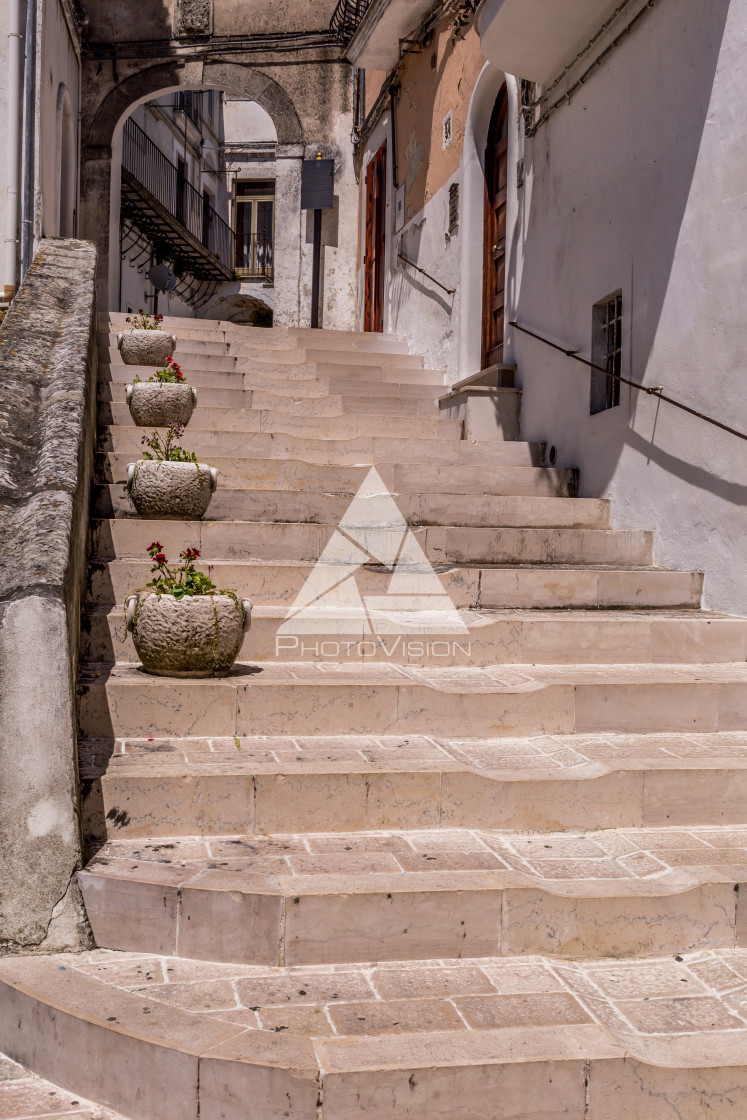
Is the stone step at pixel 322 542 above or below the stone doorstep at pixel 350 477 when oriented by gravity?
below

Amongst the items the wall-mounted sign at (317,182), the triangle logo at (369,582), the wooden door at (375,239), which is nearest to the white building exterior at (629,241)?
the triangle logo at (369,582)

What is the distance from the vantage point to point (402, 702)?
14.7 ft

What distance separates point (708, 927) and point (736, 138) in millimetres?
4135

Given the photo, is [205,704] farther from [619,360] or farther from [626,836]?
[619,360]

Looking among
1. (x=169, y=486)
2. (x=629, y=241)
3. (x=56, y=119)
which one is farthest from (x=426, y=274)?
(x=169, y=486)

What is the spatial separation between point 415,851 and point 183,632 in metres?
1.37

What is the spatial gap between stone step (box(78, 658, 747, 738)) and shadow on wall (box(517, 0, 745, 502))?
143 cm

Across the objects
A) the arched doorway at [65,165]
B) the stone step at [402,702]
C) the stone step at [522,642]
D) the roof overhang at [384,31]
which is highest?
the roof overhang at [384,31]

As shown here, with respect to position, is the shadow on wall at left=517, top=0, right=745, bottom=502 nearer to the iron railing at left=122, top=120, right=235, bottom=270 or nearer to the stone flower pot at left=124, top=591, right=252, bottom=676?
the stone flower pot at left=124, top=591, right=252, bottom=676

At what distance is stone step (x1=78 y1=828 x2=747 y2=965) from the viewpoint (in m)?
3.17

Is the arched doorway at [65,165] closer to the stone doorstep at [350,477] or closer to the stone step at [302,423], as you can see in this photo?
the stone step at [302,423]

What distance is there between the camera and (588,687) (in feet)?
15.1

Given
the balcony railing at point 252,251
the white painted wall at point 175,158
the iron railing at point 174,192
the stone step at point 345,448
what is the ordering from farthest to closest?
the balcony railing at point 252,251
the white painted wall at point 175,158
the iron railing at point 174,192
the stone step at point 345,448

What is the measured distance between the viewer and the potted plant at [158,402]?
7.03 meters
